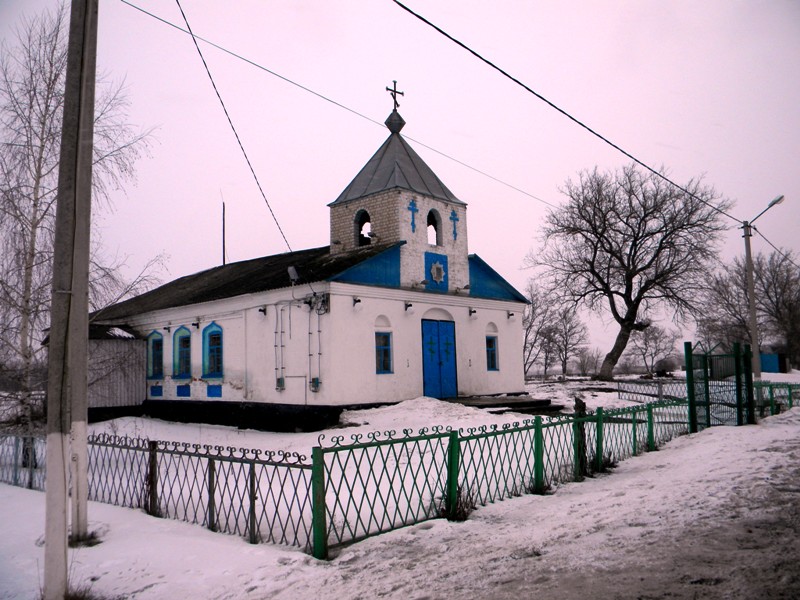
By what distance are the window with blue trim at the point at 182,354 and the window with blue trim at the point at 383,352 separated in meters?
7.35

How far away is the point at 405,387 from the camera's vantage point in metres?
17.2

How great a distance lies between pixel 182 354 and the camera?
21000 millimetres

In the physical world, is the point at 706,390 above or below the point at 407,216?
below

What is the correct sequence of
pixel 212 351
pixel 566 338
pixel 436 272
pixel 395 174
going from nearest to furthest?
pixel 395 174, pixel 436 272, pixel 212 351, pixel 566 338

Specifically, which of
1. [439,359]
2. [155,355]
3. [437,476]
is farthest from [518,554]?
[155,355]

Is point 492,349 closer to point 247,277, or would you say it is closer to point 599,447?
point 247,277

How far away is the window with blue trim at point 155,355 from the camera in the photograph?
21984 millimetres

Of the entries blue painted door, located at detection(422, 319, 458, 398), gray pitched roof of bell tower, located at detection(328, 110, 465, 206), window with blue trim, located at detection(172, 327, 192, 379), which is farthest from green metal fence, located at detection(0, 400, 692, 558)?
gray pitched roof of bell tower, located at detection(328, 110, 465, 206)

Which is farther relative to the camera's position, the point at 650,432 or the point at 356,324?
the point at 356,324

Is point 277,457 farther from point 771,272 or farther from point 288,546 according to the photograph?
point 771,272

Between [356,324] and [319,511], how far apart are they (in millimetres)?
10513

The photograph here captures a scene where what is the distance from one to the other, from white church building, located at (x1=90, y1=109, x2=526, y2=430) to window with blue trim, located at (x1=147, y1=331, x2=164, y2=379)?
6 cm

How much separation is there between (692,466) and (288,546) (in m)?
6.04

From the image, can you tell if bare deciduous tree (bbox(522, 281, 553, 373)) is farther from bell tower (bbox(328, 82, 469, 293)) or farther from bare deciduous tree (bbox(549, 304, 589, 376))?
bell tower (bbox(328, 82, 469, 293))
